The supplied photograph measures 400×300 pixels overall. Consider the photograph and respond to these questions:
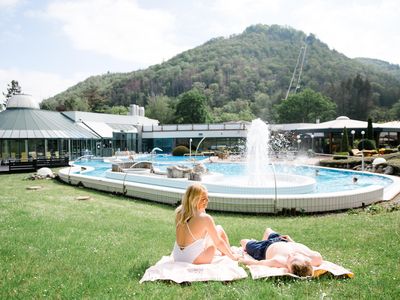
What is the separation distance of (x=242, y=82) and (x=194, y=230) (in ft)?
273

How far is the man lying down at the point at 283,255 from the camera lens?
3.83 meters

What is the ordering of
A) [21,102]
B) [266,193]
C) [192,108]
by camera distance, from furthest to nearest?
1. [192,108]
2. [21,102]
3. [266,193]

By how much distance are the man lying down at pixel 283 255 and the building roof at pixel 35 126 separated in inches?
1048

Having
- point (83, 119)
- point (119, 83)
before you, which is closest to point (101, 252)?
point (83, 119)

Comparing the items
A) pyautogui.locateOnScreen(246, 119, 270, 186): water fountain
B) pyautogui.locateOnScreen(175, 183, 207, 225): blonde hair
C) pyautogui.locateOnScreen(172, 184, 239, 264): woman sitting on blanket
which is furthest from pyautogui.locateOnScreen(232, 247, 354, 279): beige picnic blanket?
pyautogui.locateOnScreen(246, 119, 270, 186): water fountain

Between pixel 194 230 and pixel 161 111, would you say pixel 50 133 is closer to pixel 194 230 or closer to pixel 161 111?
pixel 194 230

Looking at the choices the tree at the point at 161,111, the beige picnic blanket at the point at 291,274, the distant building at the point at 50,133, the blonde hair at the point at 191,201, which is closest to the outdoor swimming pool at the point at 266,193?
the beige picnic blanket at the point at 291,274

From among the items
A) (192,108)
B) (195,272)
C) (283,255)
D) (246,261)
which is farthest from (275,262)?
(192,108)

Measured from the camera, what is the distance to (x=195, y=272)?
3951 millimetres

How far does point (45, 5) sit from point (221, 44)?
104m

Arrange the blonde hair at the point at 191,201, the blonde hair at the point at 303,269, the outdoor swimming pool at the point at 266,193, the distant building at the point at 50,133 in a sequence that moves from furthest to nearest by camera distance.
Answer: the distant building at the point at 50,133 → the outdoor swimming pool at the point at 266,193 → the blonde hair at the point at 191,201 → the blonde hair at the point at 303,269

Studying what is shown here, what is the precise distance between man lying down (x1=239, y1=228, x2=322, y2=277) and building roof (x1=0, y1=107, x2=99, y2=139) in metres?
26.6

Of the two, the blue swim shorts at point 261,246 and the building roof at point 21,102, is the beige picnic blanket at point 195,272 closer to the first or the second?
the blue swim shorts at point 261,246

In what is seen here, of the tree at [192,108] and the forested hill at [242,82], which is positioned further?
the forested hill at [242,82]
